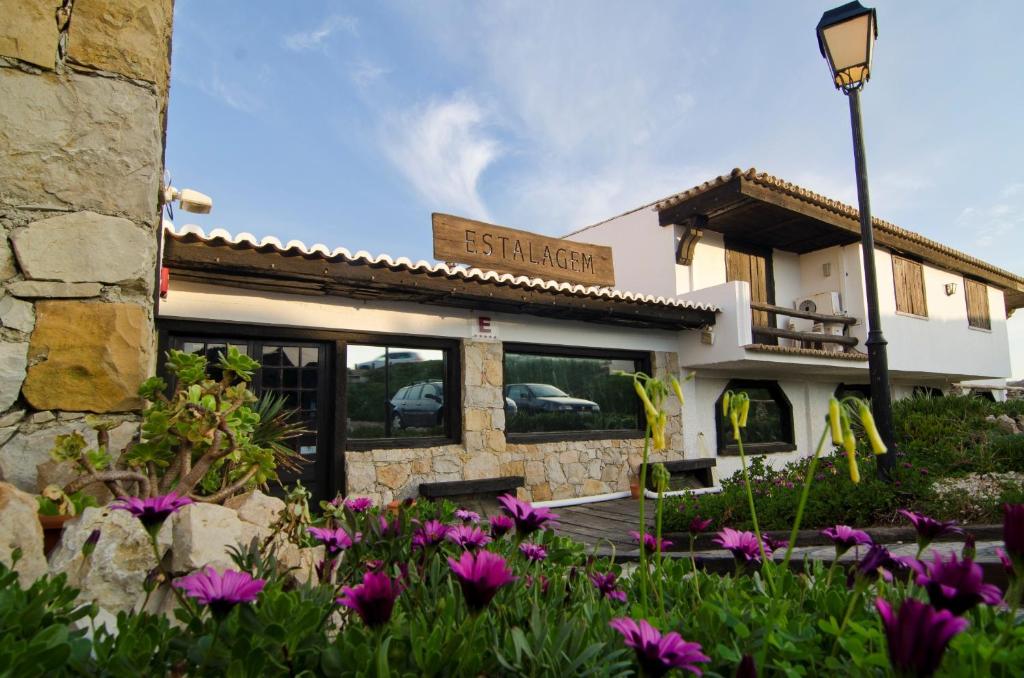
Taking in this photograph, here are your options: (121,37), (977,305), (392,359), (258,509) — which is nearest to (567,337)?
(392,359)

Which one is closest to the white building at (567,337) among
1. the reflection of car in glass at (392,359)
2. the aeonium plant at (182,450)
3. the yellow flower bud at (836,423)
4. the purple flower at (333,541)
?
the reflection of car in glass at (392,359)

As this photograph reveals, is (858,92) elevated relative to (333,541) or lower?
elevated

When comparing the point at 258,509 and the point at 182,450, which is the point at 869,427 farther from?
the point at 182,450

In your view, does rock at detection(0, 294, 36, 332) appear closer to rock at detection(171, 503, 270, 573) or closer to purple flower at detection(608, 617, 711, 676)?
rock at detection(171, 503, 270, 573)

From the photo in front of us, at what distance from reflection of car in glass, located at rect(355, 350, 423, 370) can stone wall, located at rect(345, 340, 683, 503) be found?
0.63 m

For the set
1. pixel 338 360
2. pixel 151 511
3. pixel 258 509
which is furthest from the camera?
pixel 338 360

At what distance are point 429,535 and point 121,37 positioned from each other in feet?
8.65

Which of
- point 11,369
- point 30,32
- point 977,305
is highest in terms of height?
point 977,305

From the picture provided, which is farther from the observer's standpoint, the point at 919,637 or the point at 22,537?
the point at 22,537

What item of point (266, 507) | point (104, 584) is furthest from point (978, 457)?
point (104, 584)

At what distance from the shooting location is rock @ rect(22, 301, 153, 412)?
2.32m

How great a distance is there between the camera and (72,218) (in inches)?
94.2

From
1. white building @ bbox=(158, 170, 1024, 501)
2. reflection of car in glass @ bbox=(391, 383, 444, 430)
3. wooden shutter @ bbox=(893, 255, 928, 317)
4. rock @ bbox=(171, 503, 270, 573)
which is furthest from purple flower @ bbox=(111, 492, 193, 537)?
wooden shutter @ bbox=(893, 255, 928, 317)

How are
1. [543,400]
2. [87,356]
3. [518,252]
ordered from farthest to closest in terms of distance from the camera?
[518,252] → [543,400] → [87,356]
